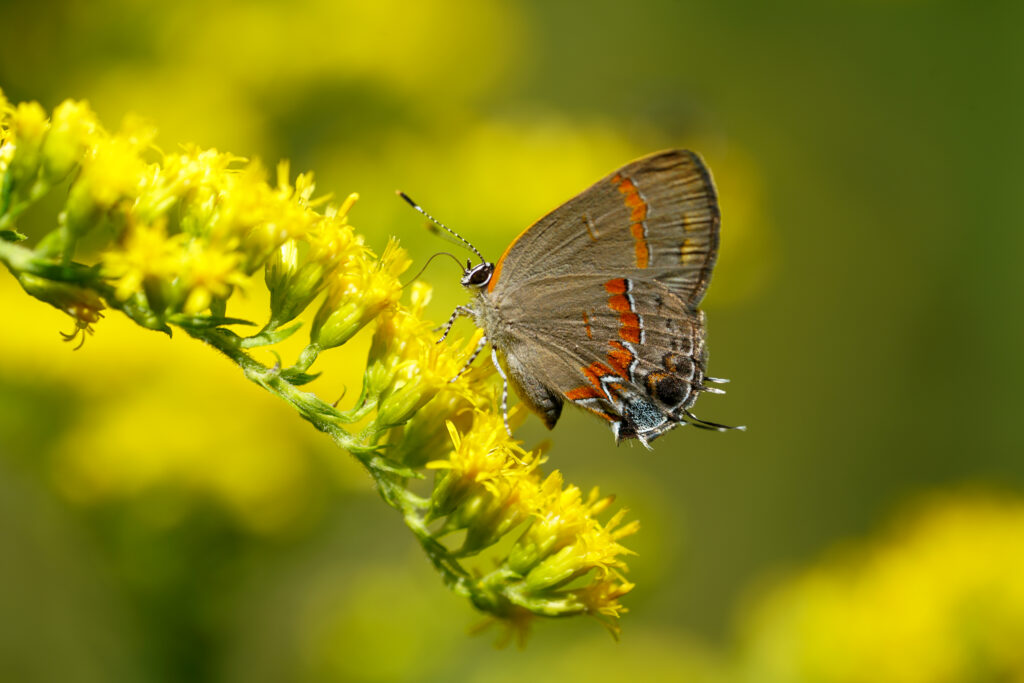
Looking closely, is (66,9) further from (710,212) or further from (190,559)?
(710,212)

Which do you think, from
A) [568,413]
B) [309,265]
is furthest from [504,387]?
[568,413]

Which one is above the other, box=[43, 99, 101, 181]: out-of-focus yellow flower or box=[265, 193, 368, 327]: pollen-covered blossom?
box=[43, 99, 101, 181]: out-of-focus yellow flower

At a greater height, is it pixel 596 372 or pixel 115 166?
pixel 115 166

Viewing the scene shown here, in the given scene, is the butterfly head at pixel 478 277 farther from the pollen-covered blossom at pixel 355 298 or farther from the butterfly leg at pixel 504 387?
the pollen-covered blossom at pixel 355 298

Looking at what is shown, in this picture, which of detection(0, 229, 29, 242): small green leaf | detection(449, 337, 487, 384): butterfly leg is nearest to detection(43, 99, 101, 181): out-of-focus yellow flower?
detection(0, 229, 29, 242): small green leaf

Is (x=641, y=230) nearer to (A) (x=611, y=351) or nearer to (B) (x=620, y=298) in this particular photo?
(B) (x=620, y=298)

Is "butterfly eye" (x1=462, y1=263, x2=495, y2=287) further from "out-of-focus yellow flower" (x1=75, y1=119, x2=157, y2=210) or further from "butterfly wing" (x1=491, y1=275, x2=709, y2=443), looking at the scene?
"out-of-focus yellow flower" (x1=75, y1=119, x2=157, y2=210)

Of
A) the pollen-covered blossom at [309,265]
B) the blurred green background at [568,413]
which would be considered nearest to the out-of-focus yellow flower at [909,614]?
the blurred green background at [568,413]
